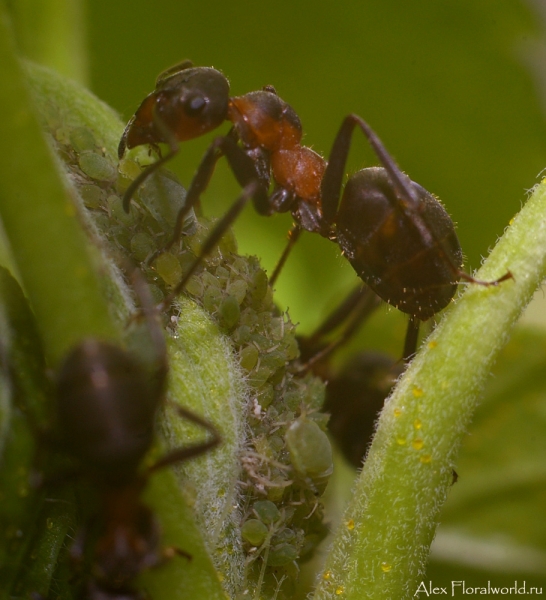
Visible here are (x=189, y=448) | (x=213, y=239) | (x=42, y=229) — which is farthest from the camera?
(x=213, y=239)

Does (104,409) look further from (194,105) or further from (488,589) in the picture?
(488,589)

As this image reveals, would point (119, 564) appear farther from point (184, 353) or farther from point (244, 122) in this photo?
point (244, 122)

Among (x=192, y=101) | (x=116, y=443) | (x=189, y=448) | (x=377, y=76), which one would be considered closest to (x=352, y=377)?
(x=192, y=101)

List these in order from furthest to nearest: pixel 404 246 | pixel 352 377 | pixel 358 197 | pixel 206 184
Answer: pixel 352 377
pixel 358 197
pixel 404 246
pixel 206 184

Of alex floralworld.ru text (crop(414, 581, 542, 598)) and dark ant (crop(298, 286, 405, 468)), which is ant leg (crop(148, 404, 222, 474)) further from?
alex floralworld.ru text (crop(414, 581, 542, 598))

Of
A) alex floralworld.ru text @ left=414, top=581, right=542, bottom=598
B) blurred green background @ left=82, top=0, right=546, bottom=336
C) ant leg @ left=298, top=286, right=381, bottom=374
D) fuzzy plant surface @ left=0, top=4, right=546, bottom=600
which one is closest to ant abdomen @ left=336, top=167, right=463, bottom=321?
fuzzy plant surface @ left=0, top=4, right=546, bottom=600

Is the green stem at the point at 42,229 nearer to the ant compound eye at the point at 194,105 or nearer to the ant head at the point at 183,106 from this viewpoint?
the ant head at the point at 183,106
